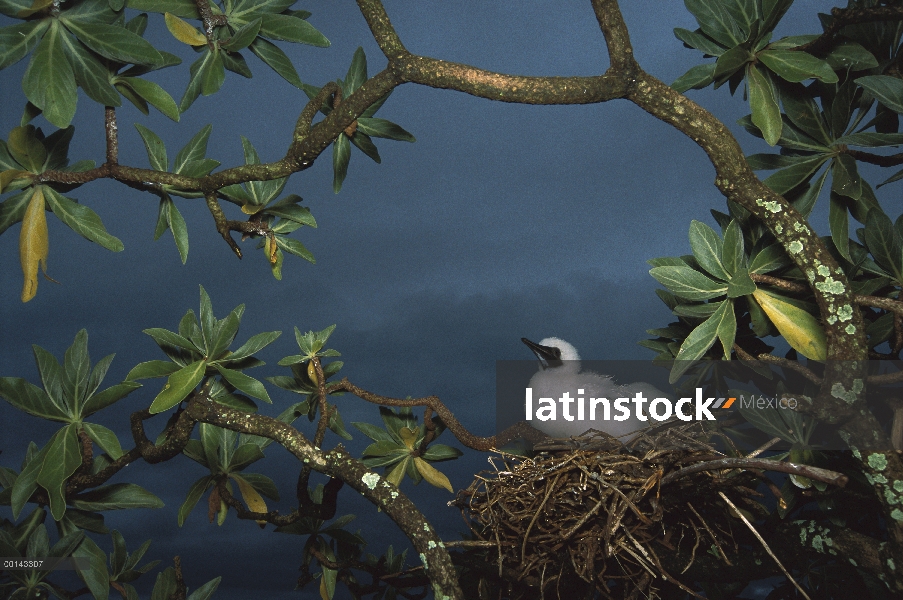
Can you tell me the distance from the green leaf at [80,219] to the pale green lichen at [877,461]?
211cm

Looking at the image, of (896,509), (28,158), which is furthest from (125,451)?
(896,509)

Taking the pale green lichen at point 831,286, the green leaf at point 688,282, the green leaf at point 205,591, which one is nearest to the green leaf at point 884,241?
the pale green lichen at point 831,286

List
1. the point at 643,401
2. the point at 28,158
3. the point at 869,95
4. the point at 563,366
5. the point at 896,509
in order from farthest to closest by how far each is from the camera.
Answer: the point at 563,366, the point at 643,401, the point at 869,95, the point at 28,158, the point at 896,509

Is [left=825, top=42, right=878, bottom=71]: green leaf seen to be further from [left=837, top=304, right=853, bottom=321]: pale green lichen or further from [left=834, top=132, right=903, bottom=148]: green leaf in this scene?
[left=837, top=304, right=853, bottom=321]: pale green lichen

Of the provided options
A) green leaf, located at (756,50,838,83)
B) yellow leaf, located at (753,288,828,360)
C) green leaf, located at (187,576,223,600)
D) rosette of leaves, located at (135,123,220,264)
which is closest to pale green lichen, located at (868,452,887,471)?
yellow leaf, located at (753,288,828,360)

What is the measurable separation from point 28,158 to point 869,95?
2.47m

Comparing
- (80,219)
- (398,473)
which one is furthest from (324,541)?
(80,219)

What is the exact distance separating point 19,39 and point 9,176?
1.23 feet

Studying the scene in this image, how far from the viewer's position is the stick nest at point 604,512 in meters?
1.71

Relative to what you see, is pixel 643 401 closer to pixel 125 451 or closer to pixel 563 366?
pixel 563 366

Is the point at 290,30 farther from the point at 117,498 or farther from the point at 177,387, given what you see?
the point at 117,498

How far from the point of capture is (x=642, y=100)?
5.61ft

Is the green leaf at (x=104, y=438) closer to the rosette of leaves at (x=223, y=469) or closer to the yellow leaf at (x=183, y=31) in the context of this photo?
the rosette of leaves at (x=223, y=469)

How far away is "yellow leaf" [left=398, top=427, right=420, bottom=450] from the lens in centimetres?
240
